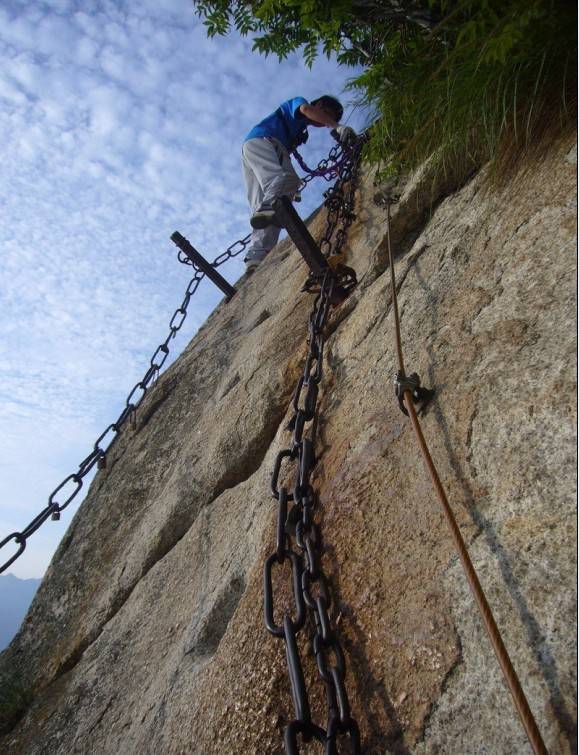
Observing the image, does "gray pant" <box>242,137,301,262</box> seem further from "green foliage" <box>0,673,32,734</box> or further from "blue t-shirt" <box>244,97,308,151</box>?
"green foliage" <box>0,673,32,734</box>

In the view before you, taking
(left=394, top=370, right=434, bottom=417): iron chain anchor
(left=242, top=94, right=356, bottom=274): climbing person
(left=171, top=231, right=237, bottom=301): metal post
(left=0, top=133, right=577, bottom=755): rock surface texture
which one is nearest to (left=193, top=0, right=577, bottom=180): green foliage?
(left=0, top=133, right=577, bottom=755): rock surface texture

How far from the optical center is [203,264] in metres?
7.20

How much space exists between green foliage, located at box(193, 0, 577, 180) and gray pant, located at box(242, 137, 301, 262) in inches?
55.7

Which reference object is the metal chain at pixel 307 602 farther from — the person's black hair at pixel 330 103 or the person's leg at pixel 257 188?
the person's black hair at pixel 330 103

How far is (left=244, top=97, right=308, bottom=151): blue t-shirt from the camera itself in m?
5.47

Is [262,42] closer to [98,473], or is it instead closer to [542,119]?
[542,119]

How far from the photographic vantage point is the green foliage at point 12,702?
3.45 metres

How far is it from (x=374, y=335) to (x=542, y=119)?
1294mm

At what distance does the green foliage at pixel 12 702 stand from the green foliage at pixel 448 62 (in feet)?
15.3

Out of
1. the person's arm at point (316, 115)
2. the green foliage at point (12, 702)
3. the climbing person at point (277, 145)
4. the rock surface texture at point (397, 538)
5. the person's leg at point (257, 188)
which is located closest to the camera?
the rock surface texture at point (397, 538)

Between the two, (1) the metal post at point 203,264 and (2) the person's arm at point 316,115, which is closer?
(2) the person's arm at point 316,115

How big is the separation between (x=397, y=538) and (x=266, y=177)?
4.23 meters


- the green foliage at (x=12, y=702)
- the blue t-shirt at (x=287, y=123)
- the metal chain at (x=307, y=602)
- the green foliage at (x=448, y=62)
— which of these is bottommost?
the green foliage at (x=12, y=702)

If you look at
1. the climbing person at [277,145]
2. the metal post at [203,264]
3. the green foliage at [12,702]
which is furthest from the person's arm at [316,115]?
the green foliage at [12,702]
